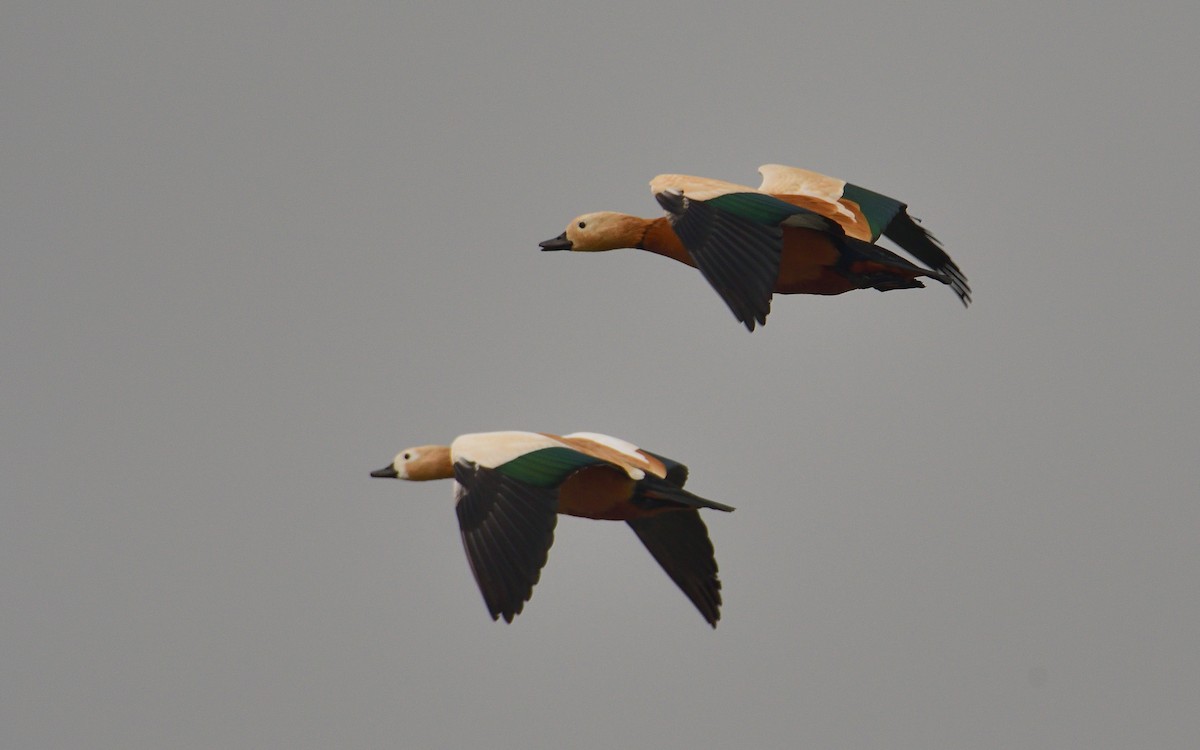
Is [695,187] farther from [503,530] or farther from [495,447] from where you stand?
[503,530]

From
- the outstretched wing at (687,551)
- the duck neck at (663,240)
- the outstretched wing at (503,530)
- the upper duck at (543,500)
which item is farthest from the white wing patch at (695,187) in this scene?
the outstretched wing at (503,530)

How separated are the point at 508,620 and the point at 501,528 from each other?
126cm

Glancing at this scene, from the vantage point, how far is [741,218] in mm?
23281

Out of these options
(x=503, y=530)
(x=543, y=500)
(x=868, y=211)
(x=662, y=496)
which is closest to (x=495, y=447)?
(x=543, y=500)

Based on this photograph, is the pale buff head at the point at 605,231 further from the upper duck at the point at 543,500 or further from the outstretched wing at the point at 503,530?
the outstretched wing at the point at 503,530

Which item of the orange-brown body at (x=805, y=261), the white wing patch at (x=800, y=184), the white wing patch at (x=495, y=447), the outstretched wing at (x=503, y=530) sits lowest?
the outstretched wing at (x=503, y=530)

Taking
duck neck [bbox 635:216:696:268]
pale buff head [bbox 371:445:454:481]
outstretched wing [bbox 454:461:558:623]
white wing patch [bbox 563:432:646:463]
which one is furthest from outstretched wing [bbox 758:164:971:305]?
outstretched wing [bbox 454:461:558:623]

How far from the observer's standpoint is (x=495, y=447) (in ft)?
71.3

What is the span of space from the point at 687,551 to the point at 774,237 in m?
3.63

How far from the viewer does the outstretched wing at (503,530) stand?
20.6 meters

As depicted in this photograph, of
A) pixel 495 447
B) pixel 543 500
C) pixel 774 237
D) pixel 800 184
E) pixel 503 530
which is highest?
pixel 800 184

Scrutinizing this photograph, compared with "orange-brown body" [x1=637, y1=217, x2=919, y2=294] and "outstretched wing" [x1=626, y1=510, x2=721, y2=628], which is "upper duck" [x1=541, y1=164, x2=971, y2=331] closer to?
"orange-brown body" [x1=637, y1=217, x2=919, y2=294]

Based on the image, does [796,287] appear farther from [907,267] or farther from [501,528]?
[501,528]

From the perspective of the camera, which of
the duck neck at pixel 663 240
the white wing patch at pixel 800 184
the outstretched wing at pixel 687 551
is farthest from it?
the white wing patch at pixel 800 184
